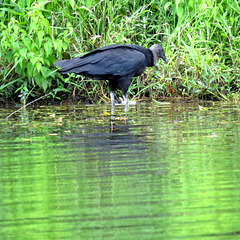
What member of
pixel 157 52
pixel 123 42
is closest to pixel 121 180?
pixel 157 52

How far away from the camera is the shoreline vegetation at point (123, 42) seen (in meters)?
9.22

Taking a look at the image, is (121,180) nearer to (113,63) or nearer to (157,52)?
(113,63)

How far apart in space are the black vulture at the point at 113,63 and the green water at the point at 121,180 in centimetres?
173

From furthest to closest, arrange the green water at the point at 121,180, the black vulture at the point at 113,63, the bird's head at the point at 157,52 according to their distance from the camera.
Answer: the bird's head at the point at 157,52 → the black vulture at the point at 113,63 → the green water at the point at 121,180

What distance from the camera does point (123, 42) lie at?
9773mm

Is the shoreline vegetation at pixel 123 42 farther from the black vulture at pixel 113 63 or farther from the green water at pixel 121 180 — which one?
the green water at pixel 121 180

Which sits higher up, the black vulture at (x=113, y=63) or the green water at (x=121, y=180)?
the black vulture at (x=113, y=63)

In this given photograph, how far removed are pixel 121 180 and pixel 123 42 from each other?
6.40 metres

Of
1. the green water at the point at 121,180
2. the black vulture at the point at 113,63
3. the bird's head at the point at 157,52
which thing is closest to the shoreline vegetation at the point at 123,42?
the bird's head at the point at 157,52

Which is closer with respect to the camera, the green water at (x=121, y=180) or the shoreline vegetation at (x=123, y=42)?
the green water at (x=121, y=180)

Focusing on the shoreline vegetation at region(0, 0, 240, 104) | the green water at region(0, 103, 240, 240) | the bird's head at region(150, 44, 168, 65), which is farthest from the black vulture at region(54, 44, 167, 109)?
the green water at region(0, 103, 240, 240)

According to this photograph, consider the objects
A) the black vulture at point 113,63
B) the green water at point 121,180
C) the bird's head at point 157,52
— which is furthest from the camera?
the bird's head at point 157,52

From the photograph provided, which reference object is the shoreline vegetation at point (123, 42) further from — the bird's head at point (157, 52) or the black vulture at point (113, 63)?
the black vulture at point (113, 63)

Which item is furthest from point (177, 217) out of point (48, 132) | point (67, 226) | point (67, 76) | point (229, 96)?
point (67, 76)
